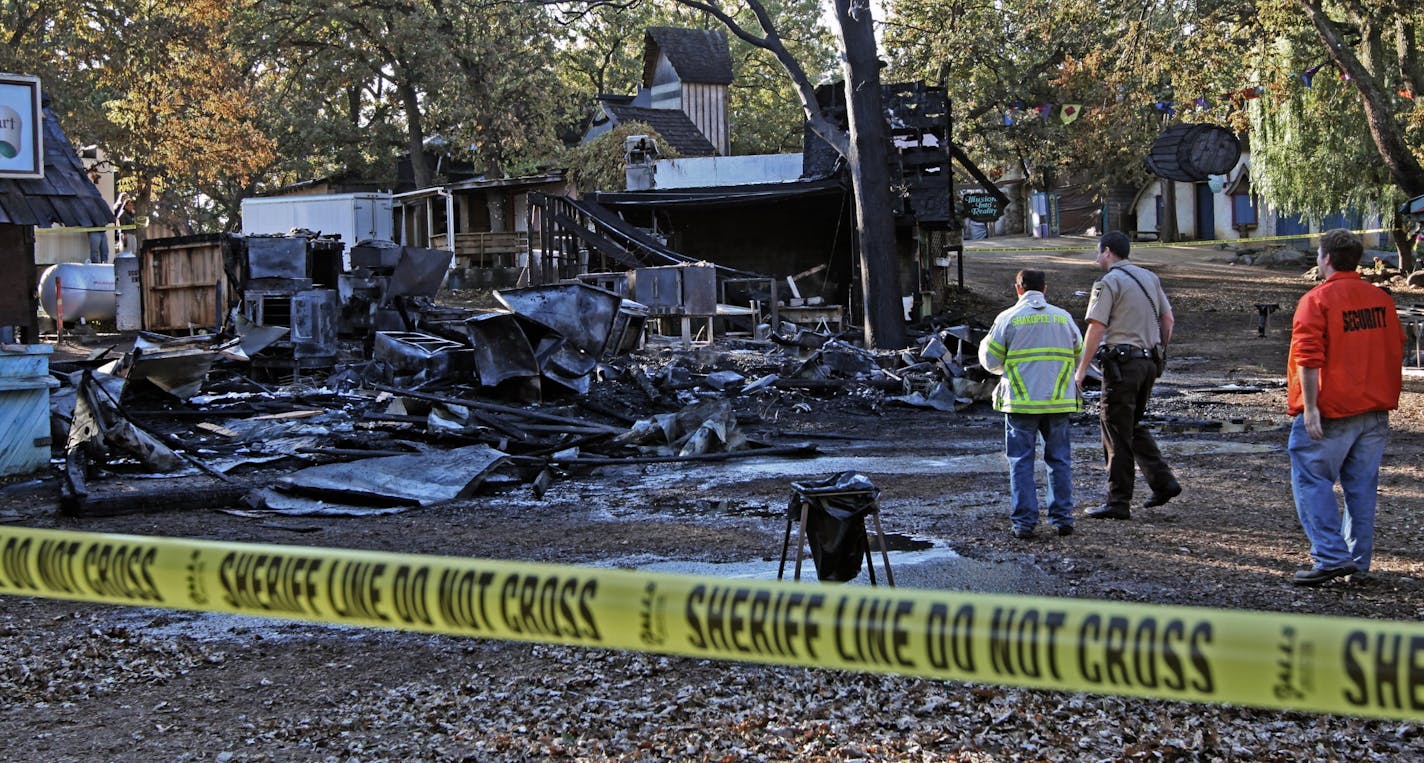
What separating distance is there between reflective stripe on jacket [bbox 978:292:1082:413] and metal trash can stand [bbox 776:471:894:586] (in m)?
2.00

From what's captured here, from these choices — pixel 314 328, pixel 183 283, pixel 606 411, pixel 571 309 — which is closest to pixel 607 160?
pixel 183 283

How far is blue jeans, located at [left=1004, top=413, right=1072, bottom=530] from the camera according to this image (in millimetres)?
7766

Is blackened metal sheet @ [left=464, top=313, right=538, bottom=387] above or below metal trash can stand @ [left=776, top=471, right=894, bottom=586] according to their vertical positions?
above

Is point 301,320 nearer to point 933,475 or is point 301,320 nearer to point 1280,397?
point 933,475

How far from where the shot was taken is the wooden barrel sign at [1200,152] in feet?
79.0

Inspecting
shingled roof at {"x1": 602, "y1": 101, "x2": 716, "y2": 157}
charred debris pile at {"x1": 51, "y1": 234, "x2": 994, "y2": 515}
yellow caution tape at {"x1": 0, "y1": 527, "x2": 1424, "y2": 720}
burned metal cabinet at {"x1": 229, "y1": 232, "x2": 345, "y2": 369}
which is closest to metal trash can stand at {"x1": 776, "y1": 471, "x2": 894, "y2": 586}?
yellow caution tape at {"x1": 0, "y1": 527, "x2": 1424, "y2": 720}

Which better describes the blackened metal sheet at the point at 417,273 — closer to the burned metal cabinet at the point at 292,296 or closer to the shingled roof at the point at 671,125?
the burned metal cabinet at the point at 292,296

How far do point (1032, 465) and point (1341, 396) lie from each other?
6.53ft

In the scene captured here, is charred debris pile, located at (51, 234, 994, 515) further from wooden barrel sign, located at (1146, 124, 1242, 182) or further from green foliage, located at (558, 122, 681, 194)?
green foliage, located at (558, 122, 681, 194)

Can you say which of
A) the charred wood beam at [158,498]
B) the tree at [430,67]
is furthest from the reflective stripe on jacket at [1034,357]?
the tree at [430,67]

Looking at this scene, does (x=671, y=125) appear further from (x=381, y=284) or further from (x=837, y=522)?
(x=837, y=522)

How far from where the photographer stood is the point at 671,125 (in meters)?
41.4

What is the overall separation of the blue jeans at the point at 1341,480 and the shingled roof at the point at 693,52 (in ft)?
128

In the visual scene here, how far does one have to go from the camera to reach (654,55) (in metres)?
46.2
